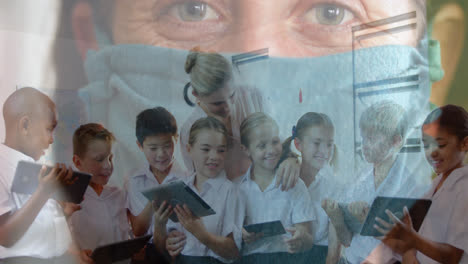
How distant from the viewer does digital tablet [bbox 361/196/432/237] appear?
2389mm

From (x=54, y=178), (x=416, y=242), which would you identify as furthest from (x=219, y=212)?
(x=416, y=242)

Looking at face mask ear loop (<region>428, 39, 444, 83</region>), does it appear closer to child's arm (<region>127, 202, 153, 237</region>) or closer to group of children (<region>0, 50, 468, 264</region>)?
group of children (<region>0, 50, 468, 264</region>)

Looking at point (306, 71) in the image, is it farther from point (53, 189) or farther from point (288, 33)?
point (53, 189)

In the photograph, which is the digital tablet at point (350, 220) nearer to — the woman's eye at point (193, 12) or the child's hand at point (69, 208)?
the woman's eye at point (193, 12)

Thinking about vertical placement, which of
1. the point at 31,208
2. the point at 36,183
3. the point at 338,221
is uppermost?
the point at 36,183

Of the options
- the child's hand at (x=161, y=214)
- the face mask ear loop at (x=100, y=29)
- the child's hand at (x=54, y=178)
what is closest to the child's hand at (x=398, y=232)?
the child's hand at (x=161, y=214)

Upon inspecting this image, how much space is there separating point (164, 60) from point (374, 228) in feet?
4.75

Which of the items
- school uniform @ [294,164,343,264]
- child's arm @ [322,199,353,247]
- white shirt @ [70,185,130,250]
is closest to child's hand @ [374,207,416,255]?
child's arm @ [322,199,353,247]

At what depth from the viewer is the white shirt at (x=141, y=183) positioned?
2.69 meters

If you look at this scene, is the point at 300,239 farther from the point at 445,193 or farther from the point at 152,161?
the point at 152,161

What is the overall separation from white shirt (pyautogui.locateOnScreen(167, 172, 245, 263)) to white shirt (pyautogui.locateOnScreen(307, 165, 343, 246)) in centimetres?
40

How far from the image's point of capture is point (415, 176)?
2406 mm

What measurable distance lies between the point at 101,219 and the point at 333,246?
49.7 inches

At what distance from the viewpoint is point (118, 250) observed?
8.73 ft
